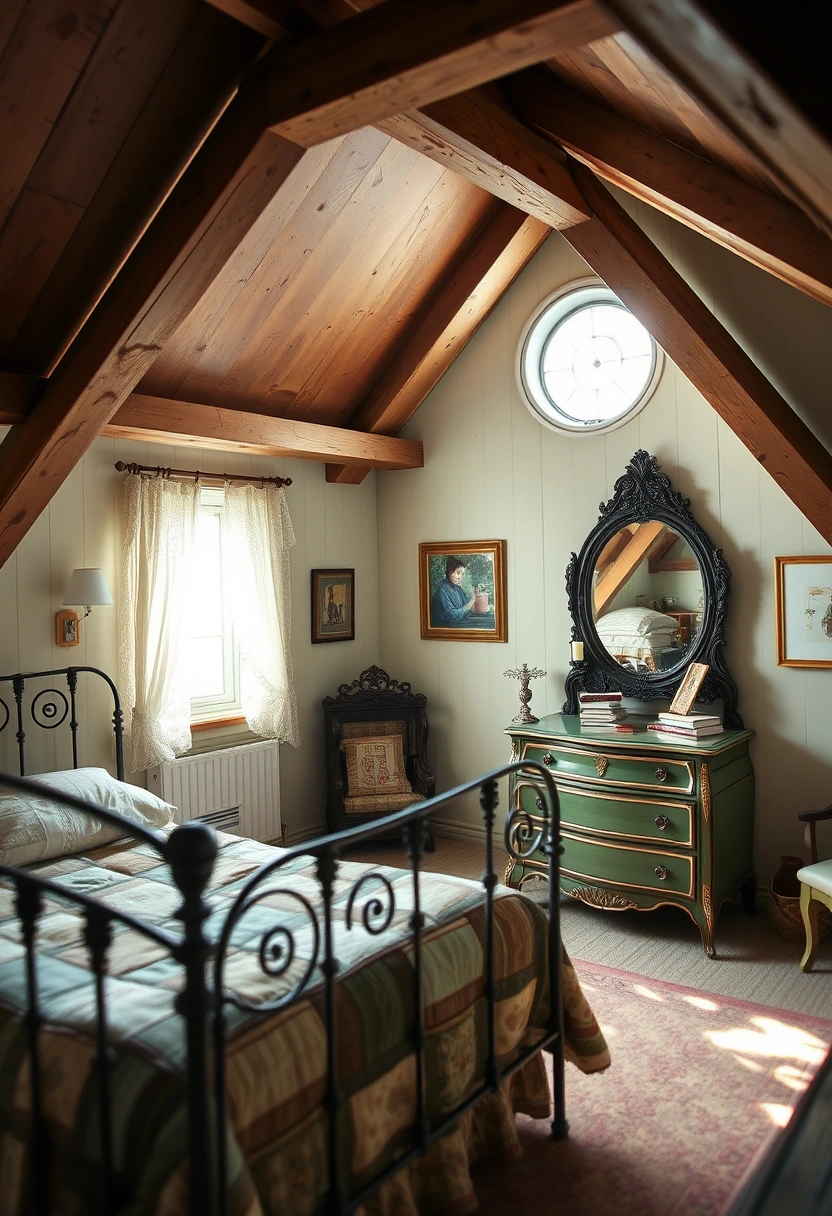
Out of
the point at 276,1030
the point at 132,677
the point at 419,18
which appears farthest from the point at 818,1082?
the point at 132,677

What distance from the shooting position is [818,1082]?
7.35 ft

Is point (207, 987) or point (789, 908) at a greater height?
point (207, 987)

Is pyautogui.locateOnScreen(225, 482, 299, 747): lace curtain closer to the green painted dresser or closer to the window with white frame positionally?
the window with white frame

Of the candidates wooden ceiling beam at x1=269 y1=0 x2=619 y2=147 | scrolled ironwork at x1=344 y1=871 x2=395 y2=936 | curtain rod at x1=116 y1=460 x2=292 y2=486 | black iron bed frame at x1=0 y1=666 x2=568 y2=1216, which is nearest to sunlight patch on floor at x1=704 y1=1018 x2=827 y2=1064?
black iron bed frame at x1=0 y1=666 x2=568 y2=1216

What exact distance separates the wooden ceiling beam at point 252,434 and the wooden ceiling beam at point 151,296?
55cm

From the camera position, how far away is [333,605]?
18.8 feet

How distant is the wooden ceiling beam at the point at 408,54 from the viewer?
220 centimetres

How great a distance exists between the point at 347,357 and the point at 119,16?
7.78ft

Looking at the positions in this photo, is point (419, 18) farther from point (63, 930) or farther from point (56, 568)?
point (56, 568)

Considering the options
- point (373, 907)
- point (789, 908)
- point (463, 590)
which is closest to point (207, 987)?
point (373, 907)

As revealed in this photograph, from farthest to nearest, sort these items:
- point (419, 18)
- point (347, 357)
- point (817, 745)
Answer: point (347, 357)
point (817, 745)
point (419, 18)

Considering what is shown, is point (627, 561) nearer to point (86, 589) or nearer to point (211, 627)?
point (211, 627)

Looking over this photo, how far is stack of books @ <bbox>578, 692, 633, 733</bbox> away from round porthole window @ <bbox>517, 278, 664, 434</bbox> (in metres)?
1.43

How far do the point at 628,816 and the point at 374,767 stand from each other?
1730 mm
